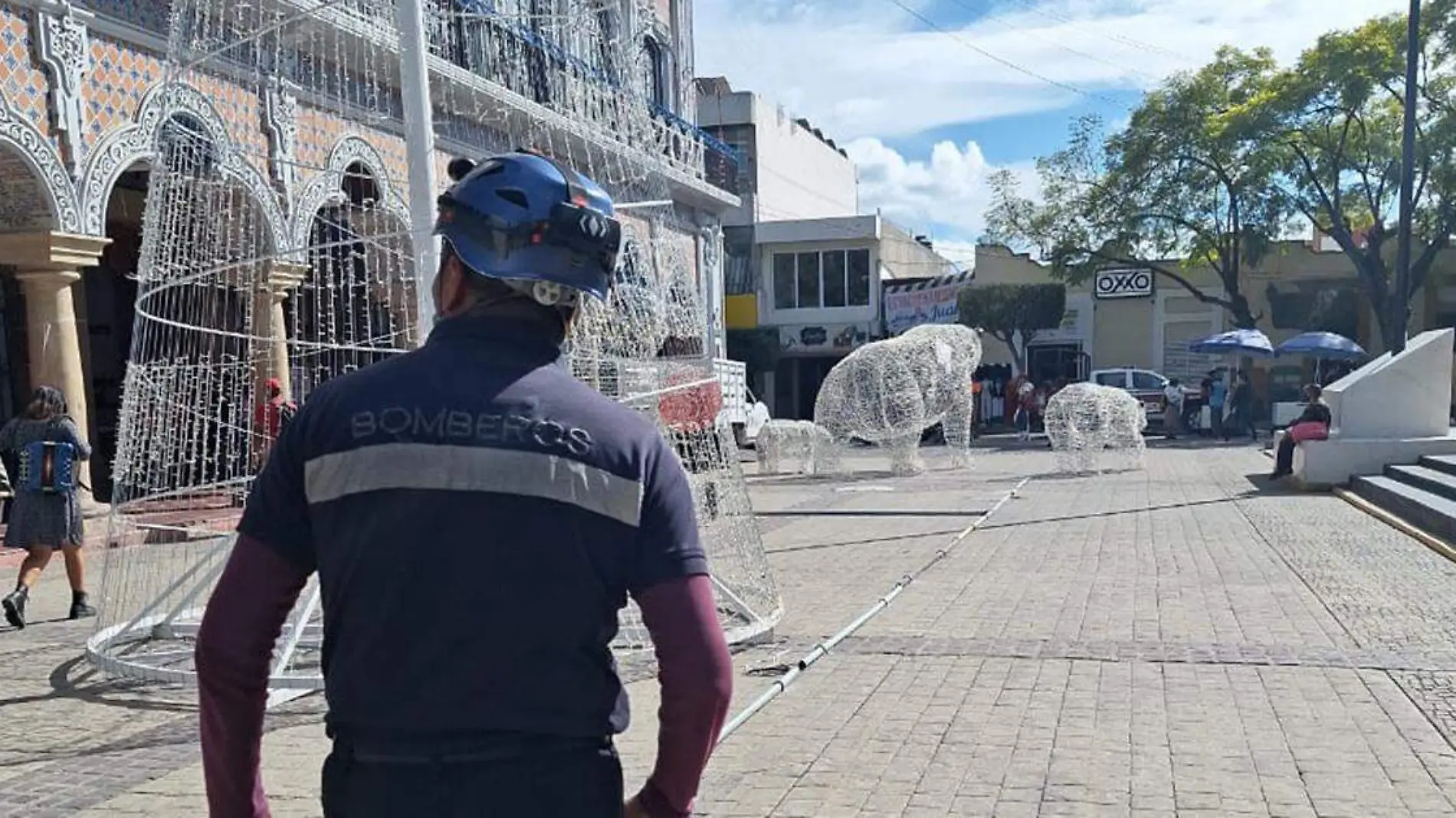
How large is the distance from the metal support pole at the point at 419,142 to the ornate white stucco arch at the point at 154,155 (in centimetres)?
130

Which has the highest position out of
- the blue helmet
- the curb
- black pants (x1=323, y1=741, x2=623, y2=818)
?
the blue helmet

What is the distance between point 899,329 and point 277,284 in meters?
29.4

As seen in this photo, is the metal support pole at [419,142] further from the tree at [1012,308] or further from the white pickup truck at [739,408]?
the tree at [1012,308]

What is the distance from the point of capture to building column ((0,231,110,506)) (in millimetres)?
10805

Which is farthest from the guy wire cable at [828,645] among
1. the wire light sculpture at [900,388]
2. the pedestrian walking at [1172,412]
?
the pedestrian walking at [1172,412]

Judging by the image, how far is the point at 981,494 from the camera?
1541cm

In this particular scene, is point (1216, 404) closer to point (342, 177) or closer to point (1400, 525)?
point (1400, 525)

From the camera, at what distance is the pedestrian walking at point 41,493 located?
7.51 meters

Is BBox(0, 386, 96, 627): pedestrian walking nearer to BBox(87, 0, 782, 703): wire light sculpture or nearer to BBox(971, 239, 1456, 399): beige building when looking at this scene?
BBox(87, 0, 782, 703): wire light sculpture

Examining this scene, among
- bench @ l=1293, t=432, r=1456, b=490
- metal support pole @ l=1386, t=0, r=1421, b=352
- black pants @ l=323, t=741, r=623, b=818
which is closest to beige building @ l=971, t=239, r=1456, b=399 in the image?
metal support pole @ l=1386, t=0, r=1421, b=352

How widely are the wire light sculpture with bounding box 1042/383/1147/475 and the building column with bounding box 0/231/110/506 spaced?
13.4 m

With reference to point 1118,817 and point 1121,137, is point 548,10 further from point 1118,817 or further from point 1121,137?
point 1121,137

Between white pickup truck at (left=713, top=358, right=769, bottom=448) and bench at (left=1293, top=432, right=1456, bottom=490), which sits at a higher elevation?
white pickup truck at (left=713, top=358, right=769, bottom=448)

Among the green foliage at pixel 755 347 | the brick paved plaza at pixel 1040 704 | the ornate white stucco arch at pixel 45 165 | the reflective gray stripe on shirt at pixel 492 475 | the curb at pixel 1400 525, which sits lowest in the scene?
the brick paved plaza at pixel 1040 704
